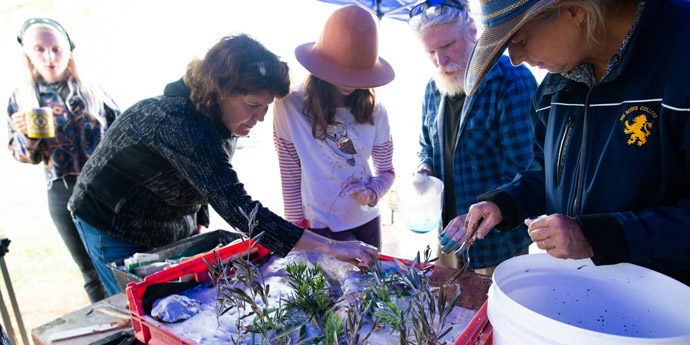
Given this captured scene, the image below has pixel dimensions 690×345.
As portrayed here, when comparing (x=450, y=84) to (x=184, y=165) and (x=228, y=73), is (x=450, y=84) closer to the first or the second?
(x=228, y=73)

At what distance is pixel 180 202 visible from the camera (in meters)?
1.92

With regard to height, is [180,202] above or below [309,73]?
below

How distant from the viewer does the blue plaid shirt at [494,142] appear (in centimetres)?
197

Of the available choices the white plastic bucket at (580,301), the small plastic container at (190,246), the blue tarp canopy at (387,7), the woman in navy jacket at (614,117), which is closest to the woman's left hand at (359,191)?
the small plastic container at (190,246)

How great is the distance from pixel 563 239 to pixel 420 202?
1.22 m

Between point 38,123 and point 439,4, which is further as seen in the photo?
point 38,123

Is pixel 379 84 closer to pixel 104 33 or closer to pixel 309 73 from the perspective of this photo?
pixel 309 73

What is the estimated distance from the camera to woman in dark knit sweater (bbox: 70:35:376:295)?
1523mm

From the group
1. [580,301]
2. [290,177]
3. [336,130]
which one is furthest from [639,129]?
[290,177]

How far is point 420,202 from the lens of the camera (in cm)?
214

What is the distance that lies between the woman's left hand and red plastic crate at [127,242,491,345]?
1.79 ft

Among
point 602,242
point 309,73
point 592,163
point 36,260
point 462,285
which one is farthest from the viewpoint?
point 36,260

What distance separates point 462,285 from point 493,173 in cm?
95

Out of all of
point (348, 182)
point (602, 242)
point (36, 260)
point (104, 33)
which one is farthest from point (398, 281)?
point (104, 33)
